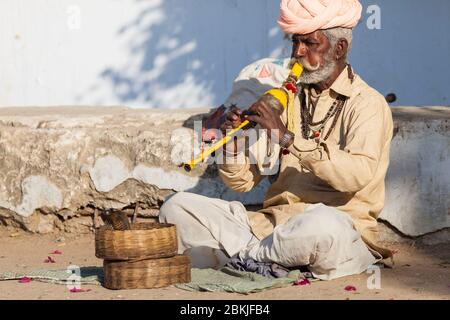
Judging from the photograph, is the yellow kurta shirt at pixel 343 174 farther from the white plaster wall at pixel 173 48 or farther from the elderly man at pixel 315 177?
the white plaster wall at pixel 173 48

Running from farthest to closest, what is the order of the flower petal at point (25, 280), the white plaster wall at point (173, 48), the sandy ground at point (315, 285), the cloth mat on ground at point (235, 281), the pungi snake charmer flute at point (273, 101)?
the white plaster wall at point (173, 48) < the flower petal at point (25, 280) < the pungi snake charmer flute at point (273, 101) < the cloth mat on ground at point (235, 281) < the sandy ground at point (315, 285)

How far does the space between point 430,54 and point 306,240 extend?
430 centimetres

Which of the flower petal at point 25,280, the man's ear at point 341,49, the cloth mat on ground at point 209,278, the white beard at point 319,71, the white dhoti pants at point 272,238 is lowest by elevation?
the flower petal at point 25,280

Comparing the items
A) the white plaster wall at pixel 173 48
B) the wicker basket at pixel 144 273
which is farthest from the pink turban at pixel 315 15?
the white plaster wall at pixel 173 48

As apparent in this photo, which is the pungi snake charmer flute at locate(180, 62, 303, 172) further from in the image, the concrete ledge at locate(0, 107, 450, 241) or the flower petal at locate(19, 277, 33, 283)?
the concrete ledge at locate(0, 107, 450, 241)

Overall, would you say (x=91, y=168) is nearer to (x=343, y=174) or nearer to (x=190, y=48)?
(x=343, y=174)

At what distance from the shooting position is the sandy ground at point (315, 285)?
625 centimetres

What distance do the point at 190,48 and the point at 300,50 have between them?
3.57 meters

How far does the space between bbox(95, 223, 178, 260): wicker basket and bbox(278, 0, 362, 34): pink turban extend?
1.32 metres

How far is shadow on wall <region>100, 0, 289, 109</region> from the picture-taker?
10305mm

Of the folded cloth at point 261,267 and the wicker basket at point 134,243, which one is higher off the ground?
the wicker basket at point 134,243

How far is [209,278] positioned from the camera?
667 cm

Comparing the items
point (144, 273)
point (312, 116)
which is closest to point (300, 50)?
point (312, 116)

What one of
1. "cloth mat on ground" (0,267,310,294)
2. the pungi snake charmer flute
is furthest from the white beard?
"cloth mat on ground" (0,267,310,294)
